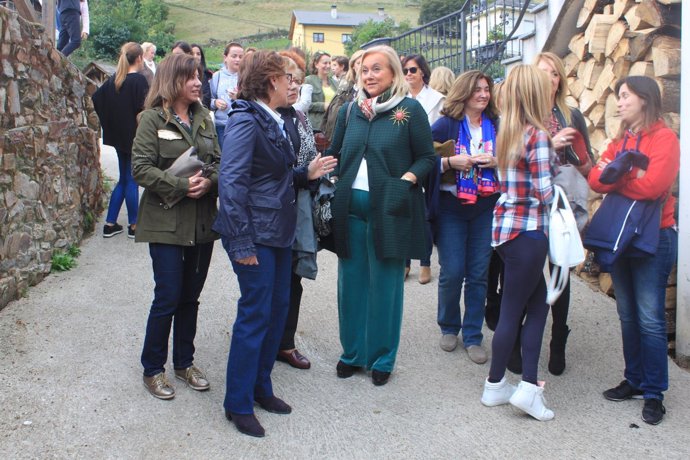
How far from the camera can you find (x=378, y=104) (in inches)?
166

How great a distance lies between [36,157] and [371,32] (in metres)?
52.8

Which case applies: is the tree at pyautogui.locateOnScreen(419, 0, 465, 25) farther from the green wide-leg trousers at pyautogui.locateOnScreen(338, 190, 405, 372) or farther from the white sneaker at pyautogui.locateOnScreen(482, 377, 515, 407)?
the white sneaker at pyautogui.locateOnScreen(482, 377, 515, 407)

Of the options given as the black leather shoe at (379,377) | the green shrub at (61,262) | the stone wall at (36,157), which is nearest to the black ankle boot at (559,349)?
the black leather shoe at (379,377)

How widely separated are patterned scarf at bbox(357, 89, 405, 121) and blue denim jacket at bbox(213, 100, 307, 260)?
2.19 ft

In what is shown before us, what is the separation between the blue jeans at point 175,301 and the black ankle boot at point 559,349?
227 centimetres

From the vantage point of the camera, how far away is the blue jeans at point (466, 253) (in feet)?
15.7

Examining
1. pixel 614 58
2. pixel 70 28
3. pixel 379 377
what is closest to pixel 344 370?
pixel 379 377

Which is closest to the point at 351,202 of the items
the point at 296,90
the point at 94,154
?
the point at 296,90

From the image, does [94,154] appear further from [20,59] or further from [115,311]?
[115,311]

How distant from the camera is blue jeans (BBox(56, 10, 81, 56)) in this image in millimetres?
8806

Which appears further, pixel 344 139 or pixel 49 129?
pixel 49 129

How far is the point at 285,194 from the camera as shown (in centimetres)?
377

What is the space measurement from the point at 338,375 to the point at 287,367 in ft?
1.18

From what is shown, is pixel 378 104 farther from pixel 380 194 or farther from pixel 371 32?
pixel 371 32
